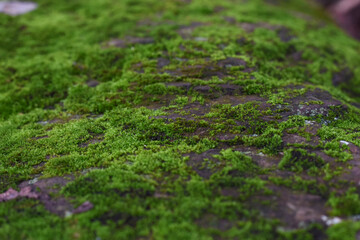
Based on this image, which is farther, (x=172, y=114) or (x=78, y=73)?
(x=78, y=73)

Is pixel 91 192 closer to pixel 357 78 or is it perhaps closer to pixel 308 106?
pixel 308 106

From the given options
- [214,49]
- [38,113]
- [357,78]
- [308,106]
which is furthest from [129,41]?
[357,78]

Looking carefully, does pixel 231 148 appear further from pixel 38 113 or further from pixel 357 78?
pixel 357 78

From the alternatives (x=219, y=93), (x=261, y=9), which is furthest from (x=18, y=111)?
(x=261, y=9)

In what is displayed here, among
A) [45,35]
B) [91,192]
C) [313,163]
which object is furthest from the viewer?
[45,35]

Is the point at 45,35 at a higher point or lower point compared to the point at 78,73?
higher

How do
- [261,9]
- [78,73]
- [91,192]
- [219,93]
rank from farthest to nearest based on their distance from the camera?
[261,9], [78,73], [219,93], [91,192]

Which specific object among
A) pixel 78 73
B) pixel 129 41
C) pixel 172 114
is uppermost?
pixel 129 41
